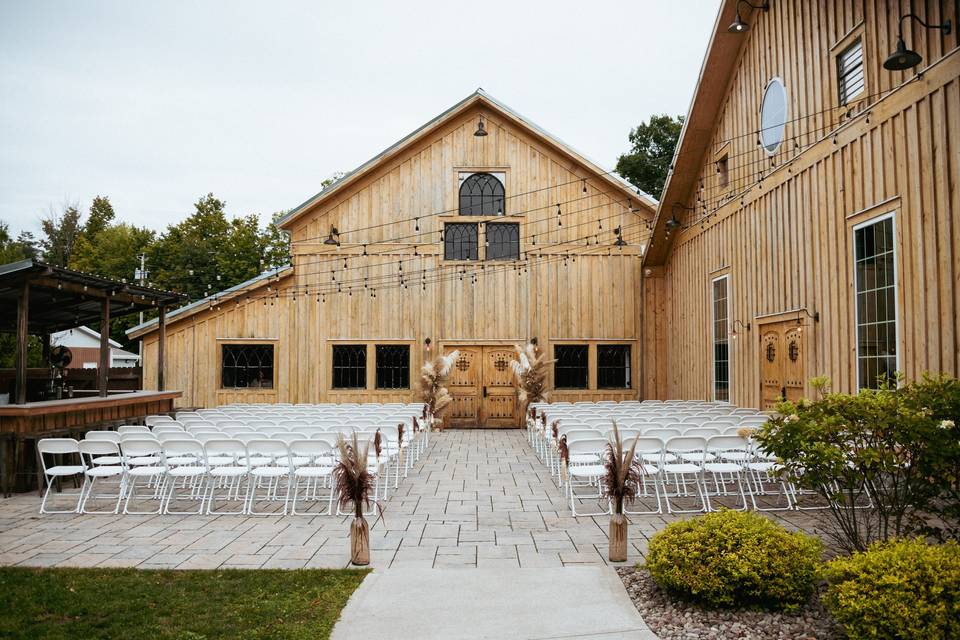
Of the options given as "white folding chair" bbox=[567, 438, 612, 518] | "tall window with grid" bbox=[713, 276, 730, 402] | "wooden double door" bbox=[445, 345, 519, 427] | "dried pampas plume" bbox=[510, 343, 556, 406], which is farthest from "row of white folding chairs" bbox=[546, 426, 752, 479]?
"wooden double door" bbox=[445, 345, 519, 427]

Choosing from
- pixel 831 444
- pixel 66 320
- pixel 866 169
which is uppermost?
pixel 866 169

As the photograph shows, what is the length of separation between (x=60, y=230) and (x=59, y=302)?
4119cm

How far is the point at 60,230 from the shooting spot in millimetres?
47844

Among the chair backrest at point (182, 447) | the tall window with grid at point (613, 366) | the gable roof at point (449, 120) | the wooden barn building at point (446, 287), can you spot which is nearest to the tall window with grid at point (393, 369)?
the wooden barn building at point (446, 287)

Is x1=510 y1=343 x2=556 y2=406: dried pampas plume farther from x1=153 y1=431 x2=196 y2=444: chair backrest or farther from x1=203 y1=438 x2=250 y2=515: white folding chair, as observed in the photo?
x1=153 y1=431 x2=196 y2=444: chair backrest

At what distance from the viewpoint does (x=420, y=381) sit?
57.6ft

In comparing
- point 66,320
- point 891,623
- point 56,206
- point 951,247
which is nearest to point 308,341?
point 66,320

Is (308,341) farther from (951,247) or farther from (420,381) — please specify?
(951,247)

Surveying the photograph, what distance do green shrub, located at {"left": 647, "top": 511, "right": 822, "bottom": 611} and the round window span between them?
930cm

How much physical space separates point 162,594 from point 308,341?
13.4 metres

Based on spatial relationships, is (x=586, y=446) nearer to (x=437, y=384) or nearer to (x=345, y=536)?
(x=345, y=536)

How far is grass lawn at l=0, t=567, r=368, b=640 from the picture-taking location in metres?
4.18

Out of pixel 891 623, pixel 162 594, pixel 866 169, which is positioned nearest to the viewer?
pixel 891 623

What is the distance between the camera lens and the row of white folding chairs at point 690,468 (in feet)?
24.7
